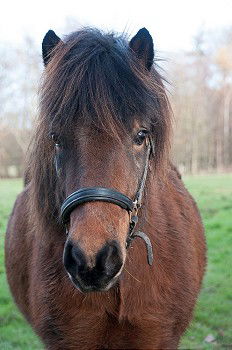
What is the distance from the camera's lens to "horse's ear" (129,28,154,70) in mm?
2371

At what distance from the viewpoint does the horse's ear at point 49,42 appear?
250 cm

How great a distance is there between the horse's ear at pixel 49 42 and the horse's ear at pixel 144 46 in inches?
16.9

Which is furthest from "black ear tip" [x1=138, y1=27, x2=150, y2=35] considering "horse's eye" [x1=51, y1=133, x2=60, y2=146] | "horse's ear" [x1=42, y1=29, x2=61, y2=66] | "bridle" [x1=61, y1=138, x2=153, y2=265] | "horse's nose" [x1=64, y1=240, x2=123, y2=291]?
"horse's nose" [x1=64, y1=240, x2=123, y2=291]

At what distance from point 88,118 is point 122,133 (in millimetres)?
163

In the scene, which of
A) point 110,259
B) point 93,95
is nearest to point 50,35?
point 93,95

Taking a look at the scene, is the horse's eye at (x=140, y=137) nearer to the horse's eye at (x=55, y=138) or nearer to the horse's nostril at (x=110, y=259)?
the horse's eye at (x=55, y=138)

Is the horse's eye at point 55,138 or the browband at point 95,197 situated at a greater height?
the horse's eye at point 55,138

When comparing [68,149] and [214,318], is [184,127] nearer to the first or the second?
[214,318]

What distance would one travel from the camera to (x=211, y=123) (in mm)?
32438

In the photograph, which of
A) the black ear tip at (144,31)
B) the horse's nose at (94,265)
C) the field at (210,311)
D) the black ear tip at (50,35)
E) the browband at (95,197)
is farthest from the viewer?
the field at (210,311)

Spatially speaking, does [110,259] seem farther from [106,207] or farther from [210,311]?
[210,311]

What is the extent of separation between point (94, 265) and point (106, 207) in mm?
258

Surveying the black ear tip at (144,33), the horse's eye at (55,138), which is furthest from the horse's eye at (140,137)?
the black ear tip at (144,33)

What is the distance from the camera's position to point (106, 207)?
1.87 metres
